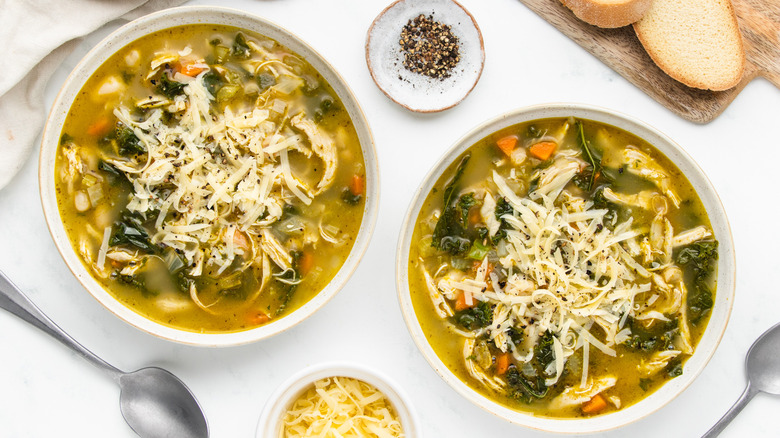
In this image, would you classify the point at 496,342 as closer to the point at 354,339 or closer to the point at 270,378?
the point at 354,339

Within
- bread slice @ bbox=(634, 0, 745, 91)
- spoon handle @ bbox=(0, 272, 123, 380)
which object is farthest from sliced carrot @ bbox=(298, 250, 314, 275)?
bread slice @ bbox=(634, 0, 745, 91)

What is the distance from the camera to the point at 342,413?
346 centimetres

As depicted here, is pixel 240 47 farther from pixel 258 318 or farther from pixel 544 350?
pixel 544 350

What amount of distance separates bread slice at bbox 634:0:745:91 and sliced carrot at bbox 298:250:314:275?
A: 2379 mm

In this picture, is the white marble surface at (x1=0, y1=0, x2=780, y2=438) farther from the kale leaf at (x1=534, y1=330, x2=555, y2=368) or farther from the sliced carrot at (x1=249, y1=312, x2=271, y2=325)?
the kale leaf at (x1=534, y1=330, x2=555, y2=368)

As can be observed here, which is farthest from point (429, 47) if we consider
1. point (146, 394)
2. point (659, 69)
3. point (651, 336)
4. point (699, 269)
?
point (146, 394)

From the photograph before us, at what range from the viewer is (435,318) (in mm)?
3377

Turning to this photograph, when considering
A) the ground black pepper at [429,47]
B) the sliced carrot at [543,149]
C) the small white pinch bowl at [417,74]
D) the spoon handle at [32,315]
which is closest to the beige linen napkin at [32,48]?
the spoon handle at [32,315]

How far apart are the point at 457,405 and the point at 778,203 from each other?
2.35 m

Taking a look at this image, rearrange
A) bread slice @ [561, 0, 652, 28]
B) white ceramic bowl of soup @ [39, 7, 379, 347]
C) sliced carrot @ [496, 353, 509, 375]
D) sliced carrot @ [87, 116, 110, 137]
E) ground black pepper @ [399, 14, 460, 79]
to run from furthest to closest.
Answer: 1. ground black pepper @ [399, 14, 460, 79]
2. bread slice @ [561, 0, 652, 28]
3. sliced carrot @ [496, 353, 509, 375]
4. sliced carrot @ [87, 116, 110, 137]
5. white ceramic bowl of soup @ [39, 7, 379, 347]

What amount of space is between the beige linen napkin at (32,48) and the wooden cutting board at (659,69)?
8.06ft

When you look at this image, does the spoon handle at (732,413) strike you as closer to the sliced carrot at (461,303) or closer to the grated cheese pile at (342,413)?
the sliced carrot at (461,303)

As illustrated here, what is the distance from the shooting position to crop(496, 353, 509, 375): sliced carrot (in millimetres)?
3362

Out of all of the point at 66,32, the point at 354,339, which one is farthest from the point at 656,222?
the point at 66,32
